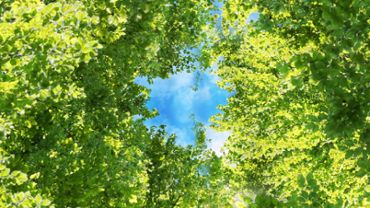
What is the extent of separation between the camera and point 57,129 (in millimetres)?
11672

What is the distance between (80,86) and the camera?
43.4 ft

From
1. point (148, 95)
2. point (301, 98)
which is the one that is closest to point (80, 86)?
point (148, 95)

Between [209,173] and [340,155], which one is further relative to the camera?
[209,173]

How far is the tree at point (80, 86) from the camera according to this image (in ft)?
23.2

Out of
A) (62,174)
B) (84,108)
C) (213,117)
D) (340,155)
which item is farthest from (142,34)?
(213,117)

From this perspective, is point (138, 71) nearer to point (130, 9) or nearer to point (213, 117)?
point (130, 9)

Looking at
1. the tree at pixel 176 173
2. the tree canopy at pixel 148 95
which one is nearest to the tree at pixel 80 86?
the tree canopy at pixel 148 95

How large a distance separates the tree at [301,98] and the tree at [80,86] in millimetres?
2581

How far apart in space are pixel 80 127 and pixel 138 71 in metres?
4.15

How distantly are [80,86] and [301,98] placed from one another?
7.06 m

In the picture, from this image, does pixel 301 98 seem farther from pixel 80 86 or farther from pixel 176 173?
pixel 176 173

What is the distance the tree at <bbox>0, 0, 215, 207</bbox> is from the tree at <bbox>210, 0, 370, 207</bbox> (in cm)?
258

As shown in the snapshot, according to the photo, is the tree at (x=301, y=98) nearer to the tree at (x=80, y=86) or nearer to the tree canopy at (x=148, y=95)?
the tree canopy at (x=148, y=95)

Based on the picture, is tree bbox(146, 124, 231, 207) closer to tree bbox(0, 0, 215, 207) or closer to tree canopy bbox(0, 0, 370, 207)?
tree canopy bbox(0, 0, 370, 207)
